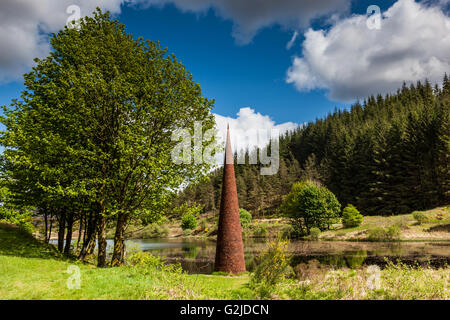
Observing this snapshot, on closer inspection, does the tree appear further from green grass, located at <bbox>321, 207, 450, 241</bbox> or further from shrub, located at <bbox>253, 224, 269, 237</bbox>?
green grass, located at <bbox>321, 207, 450, 241</bbox>

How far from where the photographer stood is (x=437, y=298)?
8.74 meters

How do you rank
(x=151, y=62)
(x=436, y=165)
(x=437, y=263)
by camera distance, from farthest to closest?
(x=436, y=165) < (x=437, y=263) < (x=151, y=62)

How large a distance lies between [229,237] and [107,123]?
10.5m

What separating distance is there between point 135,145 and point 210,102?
5.95 metres

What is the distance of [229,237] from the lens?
1719cm

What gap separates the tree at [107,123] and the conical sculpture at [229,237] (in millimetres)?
3270

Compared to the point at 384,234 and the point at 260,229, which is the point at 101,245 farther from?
the point at 384,234

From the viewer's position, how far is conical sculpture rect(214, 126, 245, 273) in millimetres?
16750

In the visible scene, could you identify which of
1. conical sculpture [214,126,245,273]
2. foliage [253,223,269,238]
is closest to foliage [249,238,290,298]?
conical sculpture [214,126,245,273]

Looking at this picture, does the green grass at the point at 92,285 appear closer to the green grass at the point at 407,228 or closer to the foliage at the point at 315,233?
the green grass at the point at 407,228

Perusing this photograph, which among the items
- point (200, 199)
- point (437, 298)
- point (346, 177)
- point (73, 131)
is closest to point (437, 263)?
point (437, 298)

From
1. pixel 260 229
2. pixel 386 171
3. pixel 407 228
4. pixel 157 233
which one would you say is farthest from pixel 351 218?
pixel 157 233

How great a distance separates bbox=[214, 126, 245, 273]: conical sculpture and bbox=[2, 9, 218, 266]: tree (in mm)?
3270
